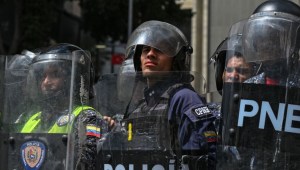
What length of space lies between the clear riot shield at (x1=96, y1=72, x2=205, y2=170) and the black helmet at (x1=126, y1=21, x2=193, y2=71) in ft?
0.66

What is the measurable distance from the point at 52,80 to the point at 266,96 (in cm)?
154

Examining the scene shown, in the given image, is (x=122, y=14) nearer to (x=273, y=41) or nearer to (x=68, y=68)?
(x=68, y=68)

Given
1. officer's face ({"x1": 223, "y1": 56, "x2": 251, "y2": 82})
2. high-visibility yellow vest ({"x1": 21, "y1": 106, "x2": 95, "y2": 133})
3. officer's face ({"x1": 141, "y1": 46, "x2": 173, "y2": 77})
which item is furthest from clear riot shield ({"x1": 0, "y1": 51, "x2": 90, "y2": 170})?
officer's face ({"x1": 223, "y1": 56, "x2": 251, "y2": 82})

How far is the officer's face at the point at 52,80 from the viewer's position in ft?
12.7

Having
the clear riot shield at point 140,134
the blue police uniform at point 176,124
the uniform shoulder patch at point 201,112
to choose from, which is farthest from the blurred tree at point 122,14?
the uniform shoulder patch at point 201,112

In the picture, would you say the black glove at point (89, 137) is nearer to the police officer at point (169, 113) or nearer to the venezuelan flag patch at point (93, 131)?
the venezuelan flag patch at point (93, 131)

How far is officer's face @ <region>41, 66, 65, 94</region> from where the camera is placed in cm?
386

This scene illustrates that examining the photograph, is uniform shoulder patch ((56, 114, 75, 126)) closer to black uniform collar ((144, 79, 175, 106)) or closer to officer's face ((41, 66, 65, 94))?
officer's face ((41, 66, 65, 94))

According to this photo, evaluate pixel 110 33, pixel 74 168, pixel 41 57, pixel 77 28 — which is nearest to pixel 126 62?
pixel 41 57

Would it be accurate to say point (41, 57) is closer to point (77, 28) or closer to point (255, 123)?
point (255, 123)

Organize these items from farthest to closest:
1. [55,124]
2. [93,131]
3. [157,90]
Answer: [55,124] < [93,131] < [157,90]

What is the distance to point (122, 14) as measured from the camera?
18062 mm

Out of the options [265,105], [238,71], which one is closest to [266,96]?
[265,105]

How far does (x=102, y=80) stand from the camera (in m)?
3.72
